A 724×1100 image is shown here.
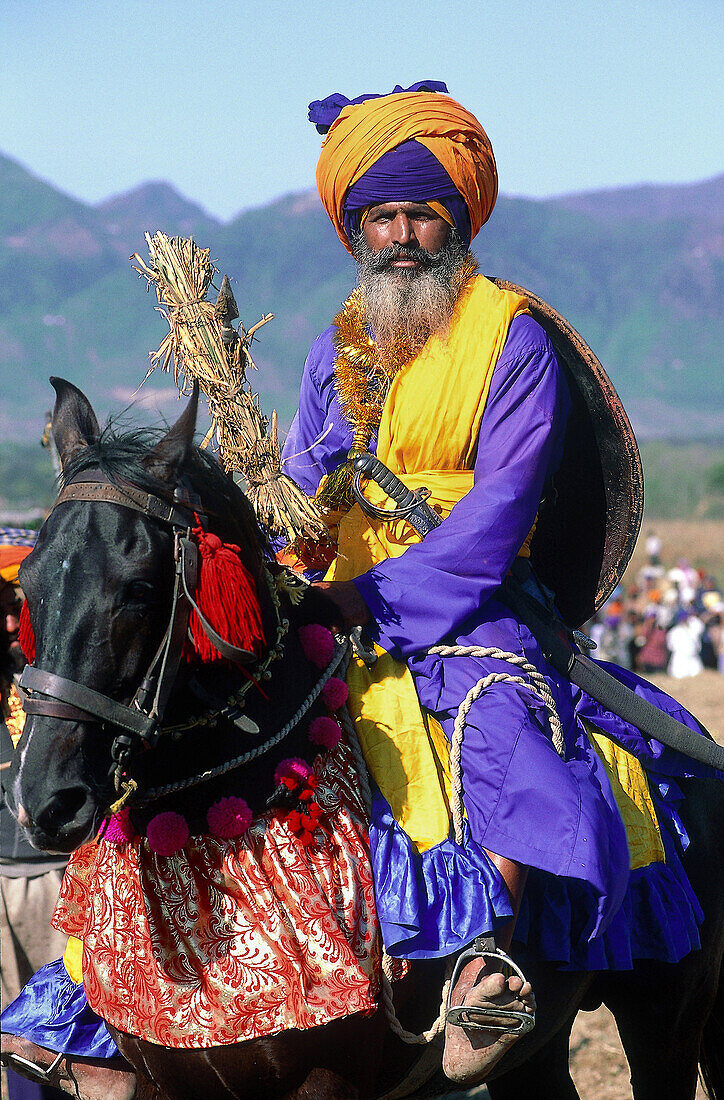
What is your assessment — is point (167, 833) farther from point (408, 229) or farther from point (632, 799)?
point (408, 229)

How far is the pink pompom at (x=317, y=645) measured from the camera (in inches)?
113

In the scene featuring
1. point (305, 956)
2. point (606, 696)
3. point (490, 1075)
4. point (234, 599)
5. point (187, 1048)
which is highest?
point (234, 599)

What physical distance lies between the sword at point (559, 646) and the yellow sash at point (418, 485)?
77mm

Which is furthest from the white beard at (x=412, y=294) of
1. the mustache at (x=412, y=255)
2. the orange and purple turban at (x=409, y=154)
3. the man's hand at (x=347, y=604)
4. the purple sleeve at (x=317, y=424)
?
the man's hand at (x=347, y=604)

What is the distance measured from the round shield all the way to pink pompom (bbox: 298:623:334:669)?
1138 mm

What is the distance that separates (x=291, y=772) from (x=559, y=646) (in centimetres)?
105

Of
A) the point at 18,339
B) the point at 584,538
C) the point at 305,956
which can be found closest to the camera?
the point at 305,956

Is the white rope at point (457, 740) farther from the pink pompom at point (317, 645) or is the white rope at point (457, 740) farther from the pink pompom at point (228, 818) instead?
the pink pompom at point (228, 818)

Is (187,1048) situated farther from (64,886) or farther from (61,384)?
(61,384)

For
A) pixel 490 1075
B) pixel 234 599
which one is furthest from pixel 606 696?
pixel 234 599

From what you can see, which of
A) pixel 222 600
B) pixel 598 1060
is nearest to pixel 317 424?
pixel 222 600

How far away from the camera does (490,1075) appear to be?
3123 millimetres

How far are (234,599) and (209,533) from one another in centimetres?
17

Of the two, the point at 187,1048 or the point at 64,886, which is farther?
the point at 64,886
